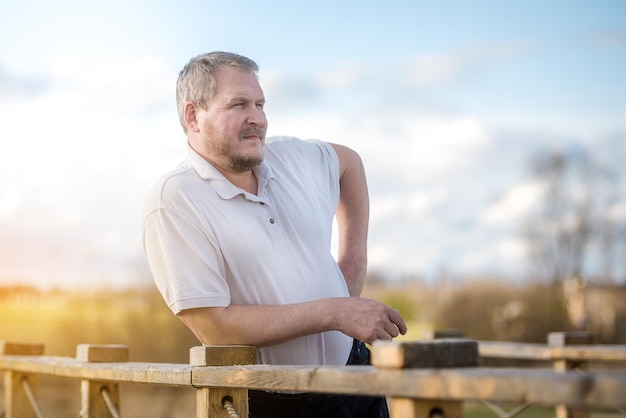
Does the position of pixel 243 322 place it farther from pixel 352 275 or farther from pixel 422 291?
pixel 422 291

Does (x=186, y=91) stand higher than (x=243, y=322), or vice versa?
(x=186, y=91)

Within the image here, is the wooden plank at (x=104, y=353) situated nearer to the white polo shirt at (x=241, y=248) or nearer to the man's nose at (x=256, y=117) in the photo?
the white polo shirt at (x=241, y=248)

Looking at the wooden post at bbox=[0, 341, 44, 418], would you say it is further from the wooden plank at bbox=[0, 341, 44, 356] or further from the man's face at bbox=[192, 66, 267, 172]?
the man's face at bbox=[192, 66, 267, 172]

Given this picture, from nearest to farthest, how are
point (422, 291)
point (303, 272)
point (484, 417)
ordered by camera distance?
point (303, 272) → point (484, 417) → point (422, 291)

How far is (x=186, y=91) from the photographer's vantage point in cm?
272

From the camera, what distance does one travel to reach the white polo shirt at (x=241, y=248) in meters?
2.45

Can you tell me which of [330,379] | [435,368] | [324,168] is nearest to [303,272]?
[324,168]

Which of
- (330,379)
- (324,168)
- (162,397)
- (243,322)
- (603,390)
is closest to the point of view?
(603,390)

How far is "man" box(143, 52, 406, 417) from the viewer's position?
2406mm

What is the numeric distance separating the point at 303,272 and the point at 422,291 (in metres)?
14.7

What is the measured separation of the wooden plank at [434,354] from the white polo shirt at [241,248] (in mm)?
888

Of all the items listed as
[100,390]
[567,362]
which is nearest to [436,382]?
[100,390]

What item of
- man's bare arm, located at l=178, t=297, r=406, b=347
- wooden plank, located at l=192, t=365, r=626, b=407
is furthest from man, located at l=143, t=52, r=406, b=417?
wooden plank, located at l=192, t=365, r=626, b=407

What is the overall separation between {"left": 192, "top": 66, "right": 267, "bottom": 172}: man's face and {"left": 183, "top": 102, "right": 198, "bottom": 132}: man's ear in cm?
6
